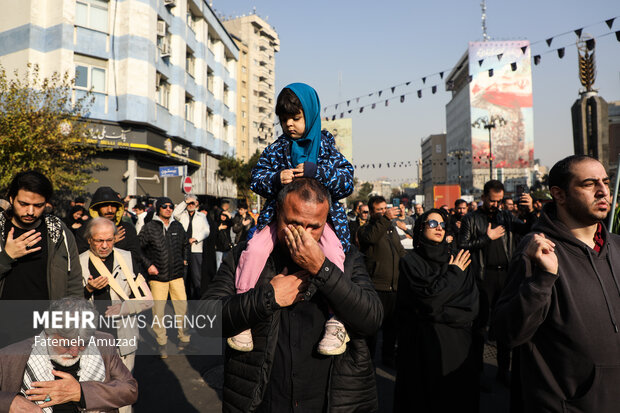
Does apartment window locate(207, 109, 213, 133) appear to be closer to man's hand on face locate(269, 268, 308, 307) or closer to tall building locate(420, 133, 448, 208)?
man's hand on face locate(269, 268, 308, 307)

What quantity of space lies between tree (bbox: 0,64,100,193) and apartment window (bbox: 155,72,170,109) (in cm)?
562

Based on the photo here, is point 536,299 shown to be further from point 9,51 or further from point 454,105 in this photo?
point 454,105

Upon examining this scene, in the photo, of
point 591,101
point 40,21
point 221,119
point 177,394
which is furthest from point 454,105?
point 177,394

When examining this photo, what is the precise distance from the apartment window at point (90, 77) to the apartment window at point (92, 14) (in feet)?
6.42

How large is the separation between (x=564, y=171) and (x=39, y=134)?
17247 millimetres

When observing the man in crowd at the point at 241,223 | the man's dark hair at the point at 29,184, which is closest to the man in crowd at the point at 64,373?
the man's dark hair at the point at 29,184

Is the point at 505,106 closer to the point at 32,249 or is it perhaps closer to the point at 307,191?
the point at 32,249

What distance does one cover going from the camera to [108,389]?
2689 millimetres

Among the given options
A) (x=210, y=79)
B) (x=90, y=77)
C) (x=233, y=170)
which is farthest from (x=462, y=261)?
(x=233, y=170)

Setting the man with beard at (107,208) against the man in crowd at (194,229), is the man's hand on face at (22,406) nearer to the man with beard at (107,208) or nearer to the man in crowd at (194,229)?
the man with beard at (107,208)

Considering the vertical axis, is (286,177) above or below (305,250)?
above

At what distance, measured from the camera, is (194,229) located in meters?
9.60

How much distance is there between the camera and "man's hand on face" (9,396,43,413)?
2350 mm

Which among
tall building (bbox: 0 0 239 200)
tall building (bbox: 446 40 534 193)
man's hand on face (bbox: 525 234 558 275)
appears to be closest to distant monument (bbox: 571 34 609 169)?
tall building (bbox: 0 0 239 200)
